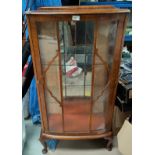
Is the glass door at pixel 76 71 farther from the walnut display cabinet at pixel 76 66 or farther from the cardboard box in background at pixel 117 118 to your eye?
the cardboard box in background at pixel 117 118

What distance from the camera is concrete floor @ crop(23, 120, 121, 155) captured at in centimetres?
166

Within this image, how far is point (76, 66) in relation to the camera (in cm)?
136

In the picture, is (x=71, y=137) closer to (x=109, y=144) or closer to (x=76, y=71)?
(x=109, y=144)

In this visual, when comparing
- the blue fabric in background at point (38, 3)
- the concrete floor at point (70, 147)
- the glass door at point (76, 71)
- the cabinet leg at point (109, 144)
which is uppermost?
the blue fabric in background at point (38, 3)

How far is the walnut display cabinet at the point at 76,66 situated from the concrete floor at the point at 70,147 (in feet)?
0.22

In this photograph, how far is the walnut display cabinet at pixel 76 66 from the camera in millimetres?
1192

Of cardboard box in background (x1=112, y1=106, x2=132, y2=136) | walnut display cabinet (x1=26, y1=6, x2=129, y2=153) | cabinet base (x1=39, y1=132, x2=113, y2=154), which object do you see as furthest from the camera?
cardboard box in background (x1=112, y1=106, x2=132, y2=136)

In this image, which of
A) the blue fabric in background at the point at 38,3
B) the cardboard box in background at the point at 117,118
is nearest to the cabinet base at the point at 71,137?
the cardboard box in background at the point at 117,118

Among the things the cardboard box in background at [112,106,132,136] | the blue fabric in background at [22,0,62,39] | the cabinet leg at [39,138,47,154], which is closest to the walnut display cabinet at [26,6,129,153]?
the cabinet leg at [39,138,47,154]

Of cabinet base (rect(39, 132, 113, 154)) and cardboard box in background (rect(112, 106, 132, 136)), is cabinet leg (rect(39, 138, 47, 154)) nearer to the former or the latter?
cabinet base (rect(39, 132, 113, 154))

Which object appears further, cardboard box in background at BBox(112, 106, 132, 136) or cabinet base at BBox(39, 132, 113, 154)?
cardboard box in background at BBox(112, 106, 132, 136)

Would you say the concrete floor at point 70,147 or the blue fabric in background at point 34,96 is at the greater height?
the blue fabric in background at point 34,96

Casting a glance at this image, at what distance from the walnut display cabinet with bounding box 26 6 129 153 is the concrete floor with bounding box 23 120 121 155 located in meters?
0.07
